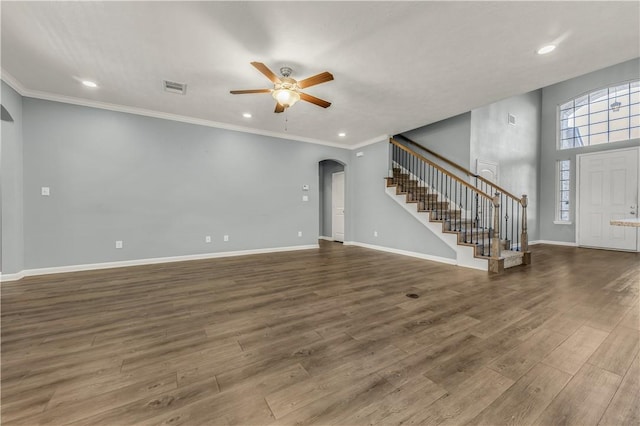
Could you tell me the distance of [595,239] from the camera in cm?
642

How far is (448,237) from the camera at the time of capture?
15.4ft

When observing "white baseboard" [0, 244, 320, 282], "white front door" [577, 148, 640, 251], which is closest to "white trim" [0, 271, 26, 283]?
"white baseboard" [0, 244, 320, 282]

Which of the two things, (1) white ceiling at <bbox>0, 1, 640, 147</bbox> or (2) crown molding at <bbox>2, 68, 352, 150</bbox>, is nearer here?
(1) white ceiling at <bbox>0, 1, 640, 147</bbox>

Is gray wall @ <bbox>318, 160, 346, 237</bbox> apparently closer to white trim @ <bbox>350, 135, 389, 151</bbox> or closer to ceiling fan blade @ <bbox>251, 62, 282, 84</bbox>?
white trim @ <bbox>350, 135, 389, 151</bbox>

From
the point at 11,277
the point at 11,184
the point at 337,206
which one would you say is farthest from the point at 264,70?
the point at 337,206

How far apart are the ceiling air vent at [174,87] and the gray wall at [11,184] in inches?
79.3

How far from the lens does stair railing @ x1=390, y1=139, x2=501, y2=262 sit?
184 inches

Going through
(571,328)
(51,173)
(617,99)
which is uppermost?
(617,99)

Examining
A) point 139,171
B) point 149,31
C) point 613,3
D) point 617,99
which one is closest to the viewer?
point 613,3

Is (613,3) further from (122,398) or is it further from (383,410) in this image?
(122,398)

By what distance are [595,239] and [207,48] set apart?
9473mm

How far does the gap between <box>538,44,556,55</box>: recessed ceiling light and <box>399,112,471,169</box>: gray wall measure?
9.05 feet

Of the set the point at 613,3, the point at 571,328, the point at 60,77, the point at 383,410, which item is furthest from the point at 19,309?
the point at 613,3

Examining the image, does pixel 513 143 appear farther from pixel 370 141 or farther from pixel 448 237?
pixel 448 237
